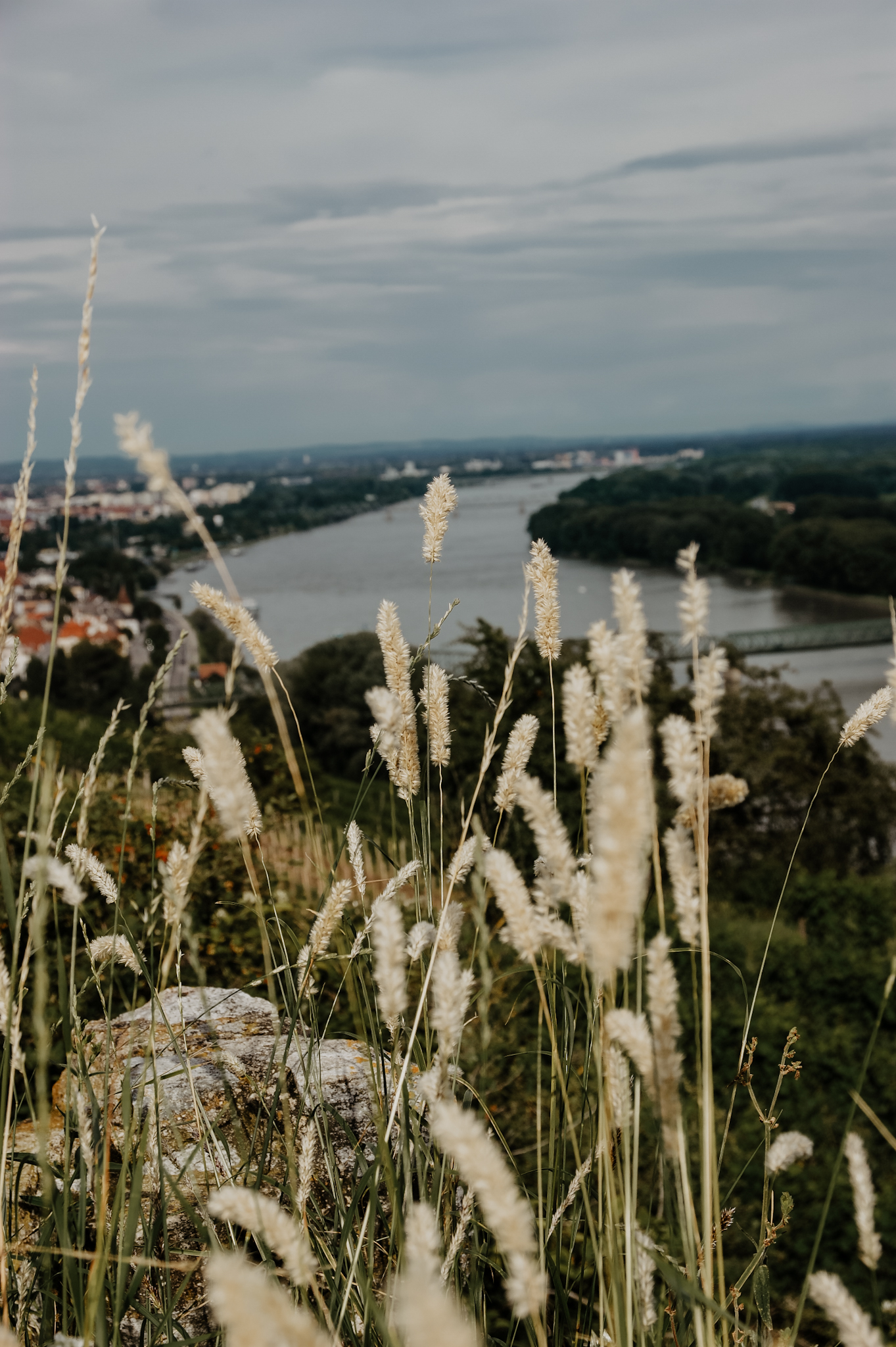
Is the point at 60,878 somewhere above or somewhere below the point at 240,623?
below

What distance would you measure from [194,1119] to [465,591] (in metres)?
36.0

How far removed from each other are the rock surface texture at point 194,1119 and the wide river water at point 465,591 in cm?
1689

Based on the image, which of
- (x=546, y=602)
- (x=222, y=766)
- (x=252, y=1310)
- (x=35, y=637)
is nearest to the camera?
(x=252, y=1310)

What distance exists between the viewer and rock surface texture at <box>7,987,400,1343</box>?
1390 millimetres

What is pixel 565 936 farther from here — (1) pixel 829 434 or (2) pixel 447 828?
(1) pixel 829 434

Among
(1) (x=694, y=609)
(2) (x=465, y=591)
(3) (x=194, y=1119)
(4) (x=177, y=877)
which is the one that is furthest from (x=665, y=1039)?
(2) (x=465, y=591)

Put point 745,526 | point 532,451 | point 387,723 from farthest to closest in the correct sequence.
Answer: point 532,451, point 745,526, point 387,723

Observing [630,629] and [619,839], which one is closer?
[619,839]

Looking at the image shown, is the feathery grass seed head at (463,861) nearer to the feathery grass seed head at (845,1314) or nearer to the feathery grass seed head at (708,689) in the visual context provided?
the feathery grass seed head at (708,689)

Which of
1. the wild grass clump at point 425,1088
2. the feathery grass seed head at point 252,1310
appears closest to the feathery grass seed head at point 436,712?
the wild grass clump at point 425,1088

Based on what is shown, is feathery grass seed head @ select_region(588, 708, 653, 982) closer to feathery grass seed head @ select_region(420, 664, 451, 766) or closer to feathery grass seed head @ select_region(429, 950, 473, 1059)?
feathery grass seed head @ select_region(429, 950, 473, 1059)

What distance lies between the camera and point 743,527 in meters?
45.6

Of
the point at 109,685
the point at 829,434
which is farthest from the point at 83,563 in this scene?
the point at 829,434

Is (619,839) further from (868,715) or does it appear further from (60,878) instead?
(868,715)
